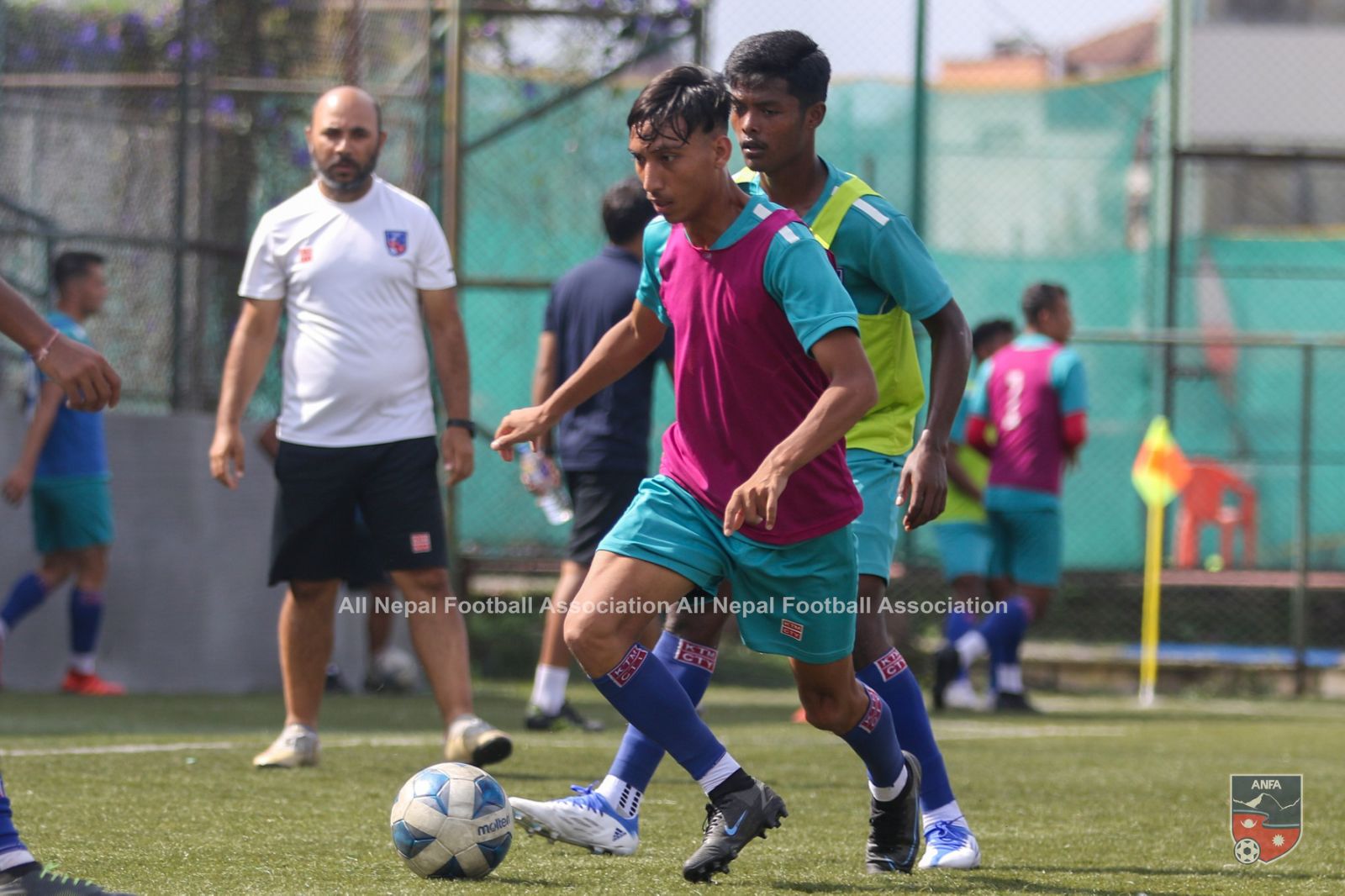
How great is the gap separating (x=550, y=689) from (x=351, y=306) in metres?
2.30

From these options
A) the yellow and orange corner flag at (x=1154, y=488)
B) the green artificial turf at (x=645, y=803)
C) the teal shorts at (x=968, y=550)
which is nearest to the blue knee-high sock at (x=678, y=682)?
the green artificial turf at (x=645, y=803)

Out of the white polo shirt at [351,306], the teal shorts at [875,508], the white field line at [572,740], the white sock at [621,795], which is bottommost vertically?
A: the white field line at [572,740]

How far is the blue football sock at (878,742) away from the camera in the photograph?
4.35 meters

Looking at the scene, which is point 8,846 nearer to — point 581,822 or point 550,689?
point 581,822

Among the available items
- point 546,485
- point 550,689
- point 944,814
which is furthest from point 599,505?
point 944,814

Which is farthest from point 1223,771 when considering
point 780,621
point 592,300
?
point 780,621

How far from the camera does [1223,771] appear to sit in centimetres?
712

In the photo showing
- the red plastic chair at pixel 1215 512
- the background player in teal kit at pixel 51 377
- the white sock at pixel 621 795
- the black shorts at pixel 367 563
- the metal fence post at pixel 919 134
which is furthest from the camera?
the red plastic chair at pixel 1215 512

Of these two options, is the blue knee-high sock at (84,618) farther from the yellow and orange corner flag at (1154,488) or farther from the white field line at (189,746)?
the yellow and orange corner flag at (1154,488)

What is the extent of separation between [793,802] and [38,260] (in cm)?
590

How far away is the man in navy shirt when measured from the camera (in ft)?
25.5

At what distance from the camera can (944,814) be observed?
4.68m

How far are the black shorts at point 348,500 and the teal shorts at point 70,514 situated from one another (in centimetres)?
355

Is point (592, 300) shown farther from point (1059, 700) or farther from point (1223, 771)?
point (1059, 700)
